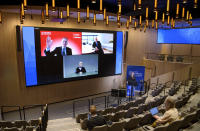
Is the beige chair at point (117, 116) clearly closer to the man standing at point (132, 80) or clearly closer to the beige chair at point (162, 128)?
the beige chair at point (162, 128)

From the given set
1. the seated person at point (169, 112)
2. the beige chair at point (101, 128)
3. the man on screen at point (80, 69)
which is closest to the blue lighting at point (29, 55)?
the man on screen at point (80, 69)

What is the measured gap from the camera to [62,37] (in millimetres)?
10289

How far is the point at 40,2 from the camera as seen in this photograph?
7.73 m

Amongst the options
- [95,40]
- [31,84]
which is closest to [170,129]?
[31,84]

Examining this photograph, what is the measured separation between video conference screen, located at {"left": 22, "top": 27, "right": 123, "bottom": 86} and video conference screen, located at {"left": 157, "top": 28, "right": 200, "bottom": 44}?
4.29 m

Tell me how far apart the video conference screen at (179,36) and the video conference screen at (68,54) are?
4.29 m

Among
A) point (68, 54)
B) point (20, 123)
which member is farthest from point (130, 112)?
point (68, 54)

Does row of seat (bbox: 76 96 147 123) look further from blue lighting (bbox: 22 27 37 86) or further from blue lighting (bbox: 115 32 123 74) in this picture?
blue lighting (bbox: 115 32 123 74)

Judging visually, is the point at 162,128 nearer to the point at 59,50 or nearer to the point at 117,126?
the point at 117,126

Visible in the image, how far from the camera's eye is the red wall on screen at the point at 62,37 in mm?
9656

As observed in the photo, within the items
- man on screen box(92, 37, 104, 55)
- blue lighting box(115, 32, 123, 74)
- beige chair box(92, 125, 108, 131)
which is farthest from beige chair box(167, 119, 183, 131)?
blue lighting box(115, 32, 123, 74)

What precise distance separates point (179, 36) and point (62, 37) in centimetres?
Answer: 972

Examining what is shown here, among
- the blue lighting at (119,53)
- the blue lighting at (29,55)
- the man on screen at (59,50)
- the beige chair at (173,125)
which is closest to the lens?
the beige chair at (173,125)

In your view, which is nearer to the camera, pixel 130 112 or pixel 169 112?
pixel 169 112
